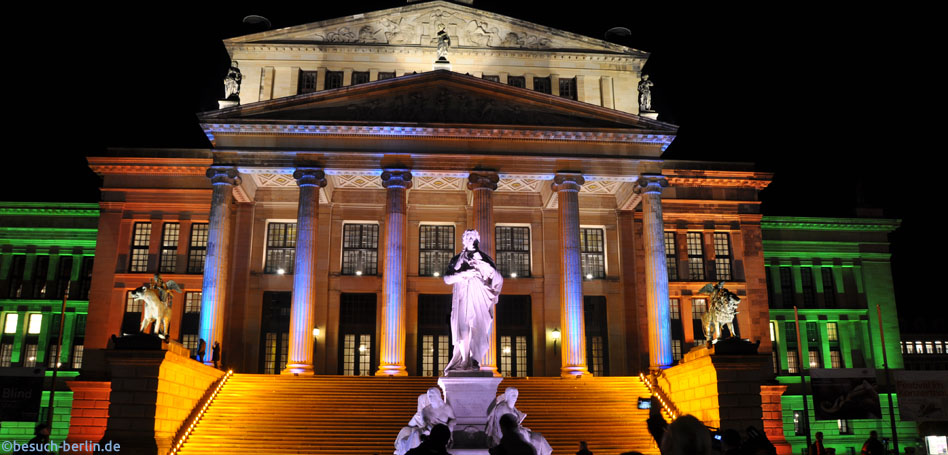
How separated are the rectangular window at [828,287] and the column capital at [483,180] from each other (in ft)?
79.1

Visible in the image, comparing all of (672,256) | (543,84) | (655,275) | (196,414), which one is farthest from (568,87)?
(196,414)

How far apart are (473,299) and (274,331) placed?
88.6ft

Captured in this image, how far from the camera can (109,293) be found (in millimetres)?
40094

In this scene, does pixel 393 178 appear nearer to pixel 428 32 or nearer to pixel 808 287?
pixel 428 32

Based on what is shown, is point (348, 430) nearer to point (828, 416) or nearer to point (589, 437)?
point (589, 437)

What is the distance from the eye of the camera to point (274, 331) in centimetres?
4116

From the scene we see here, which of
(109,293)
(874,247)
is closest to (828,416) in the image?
(874,247)

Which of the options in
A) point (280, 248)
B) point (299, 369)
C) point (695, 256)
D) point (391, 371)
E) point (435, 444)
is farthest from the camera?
point (695, 256)

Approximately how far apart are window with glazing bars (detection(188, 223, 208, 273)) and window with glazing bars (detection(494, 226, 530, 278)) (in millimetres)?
15519

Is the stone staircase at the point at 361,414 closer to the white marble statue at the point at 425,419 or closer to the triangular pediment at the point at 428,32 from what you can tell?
the white marble statue at the point at 425,419

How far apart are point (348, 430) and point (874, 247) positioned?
37.1 meters

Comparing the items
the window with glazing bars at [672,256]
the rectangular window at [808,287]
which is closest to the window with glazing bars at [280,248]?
the window with glazing bars at [672,256]

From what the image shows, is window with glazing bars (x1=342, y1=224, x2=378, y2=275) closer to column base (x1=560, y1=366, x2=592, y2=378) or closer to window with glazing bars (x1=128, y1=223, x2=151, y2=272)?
window with glazing bars (x1=128, y1=223, x2=151, y2=272)

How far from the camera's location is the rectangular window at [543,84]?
143 ft
